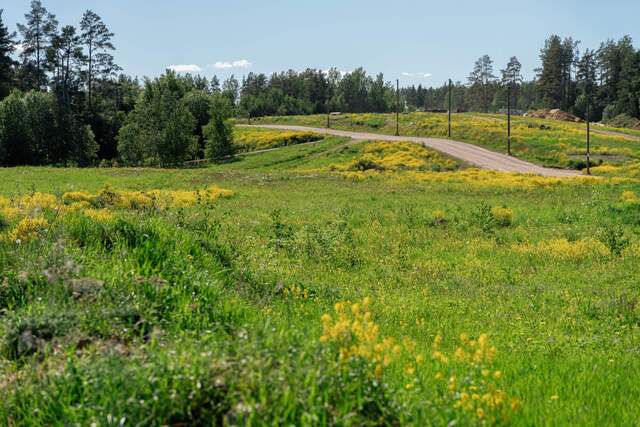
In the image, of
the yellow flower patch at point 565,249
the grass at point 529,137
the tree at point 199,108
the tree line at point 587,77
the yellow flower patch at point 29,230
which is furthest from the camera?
the tree line at point 587,77

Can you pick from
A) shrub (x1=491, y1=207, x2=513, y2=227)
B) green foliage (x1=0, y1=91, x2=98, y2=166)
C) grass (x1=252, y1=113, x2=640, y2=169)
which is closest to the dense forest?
green foliage (x1=0, y1=91, x2=98, y2=166)

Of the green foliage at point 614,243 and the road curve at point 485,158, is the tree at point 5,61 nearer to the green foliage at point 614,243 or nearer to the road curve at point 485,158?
the road curve at point 485,158

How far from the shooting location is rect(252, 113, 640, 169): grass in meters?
56.8

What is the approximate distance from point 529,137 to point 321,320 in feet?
211

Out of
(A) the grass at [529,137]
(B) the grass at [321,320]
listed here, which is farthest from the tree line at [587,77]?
(B) the grass at [321,320]

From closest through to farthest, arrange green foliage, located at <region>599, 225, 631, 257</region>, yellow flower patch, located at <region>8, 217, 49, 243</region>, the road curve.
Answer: yellow flower patch, located at <region>8, 217, 49, 243</region> → green foliage, located at <region>599, 225, 631, 257</region> → the road curve

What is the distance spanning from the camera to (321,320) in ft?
23.1

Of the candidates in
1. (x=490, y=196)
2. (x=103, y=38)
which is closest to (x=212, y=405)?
(x=490, y=196)

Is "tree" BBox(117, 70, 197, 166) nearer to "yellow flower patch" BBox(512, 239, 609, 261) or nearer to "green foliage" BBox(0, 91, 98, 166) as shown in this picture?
"green foliage" BBox(0, 91, 98, 166)

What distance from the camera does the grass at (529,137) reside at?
56812 millimetres

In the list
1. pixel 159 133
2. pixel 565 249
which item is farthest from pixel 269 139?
pixel 565 249

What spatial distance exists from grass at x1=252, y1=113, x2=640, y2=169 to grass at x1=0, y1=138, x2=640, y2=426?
126 feet

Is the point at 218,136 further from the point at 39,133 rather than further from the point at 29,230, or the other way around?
the point at 29,230

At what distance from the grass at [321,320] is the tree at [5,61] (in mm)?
72299
